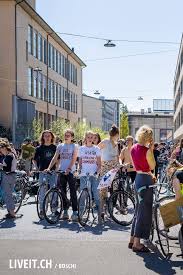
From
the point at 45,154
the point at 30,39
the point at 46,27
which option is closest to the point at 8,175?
the point at 45,154

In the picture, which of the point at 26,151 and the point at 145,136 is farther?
the point at 26,151

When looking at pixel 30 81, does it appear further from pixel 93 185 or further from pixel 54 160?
pixel 93 185

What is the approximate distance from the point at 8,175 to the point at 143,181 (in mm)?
4318

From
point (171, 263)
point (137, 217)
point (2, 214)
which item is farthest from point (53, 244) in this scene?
point (2, 214)

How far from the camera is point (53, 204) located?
10578 mm

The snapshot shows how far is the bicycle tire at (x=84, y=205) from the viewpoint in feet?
33.1

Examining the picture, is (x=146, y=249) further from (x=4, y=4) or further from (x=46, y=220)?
(x=4, y=4)

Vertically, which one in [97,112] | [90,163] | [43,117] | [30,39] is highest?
[30,39]

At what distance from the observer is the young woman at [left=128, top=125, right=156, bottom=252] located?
757 centimetres

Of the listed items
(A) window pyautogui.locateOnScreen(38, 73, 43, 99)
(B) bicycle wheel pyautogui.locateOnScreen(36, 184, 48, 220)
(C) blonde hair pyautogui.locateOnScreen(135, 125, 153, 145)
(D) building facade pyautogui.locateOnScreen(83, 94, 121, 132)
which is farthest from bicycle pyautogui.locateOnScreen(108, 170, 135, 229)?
(D) building facade pyautogui.locateOnScreen(83, 94, 121, 132)

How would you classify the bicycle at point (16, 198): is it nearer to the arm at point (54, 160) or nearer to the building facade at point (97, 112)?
the arm at point (54, 160)

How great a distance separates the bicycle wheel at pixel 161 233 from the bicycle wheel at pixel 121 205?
2449 millimetres

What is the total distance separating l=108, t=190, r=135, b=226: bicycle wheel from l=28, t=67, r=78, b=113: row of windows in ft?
109

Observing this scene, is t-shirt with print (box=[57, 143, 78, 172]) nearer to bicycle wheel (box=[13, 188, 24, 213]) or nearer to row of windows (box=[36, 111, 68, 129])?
bicycle wheel (box=[13, 188, 24, 213])
